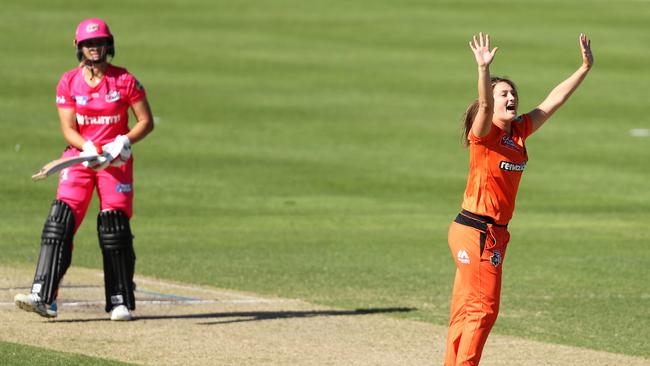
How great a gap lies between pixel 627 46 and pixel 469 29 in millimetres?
3630

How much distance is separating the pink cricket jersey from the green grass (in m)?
1.95

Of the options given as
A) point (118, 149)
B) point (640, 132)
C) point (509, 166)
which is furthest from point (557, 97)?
point (640, 132)

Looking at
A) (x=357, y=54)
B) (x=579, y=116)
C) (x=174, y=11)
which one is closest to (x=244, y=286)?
(x=579, y=116)

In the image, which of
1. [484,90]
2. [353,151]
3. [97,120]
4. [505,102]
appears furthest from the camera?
[353,151]

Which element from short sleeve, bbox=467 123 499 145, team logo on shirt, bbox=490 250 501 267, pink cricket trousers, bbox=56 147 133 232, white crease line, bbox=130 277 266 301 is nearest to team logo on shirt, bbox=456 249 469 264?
team logo on shirt, bbox=490 250 501 267

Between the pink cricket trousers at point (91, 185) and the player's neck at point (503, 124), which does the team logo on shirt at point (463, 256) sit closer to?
the player's neck at point (503, 124)

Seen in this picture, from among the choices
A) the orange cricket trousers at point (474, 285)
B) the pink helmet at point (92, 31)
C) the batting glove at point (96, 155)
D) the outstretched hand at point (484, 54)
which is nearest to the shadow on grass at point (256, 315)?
the batting glove at point (96, 155)

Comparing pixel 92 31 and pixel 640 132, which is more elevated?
pixel 92 31

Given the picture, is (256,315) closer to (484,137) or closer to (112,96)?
(112,96)

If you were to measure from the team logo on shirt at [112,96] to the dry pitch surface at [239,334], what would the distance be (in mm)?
1687

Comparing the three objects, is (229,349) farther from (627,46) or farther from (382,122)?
(627,46)

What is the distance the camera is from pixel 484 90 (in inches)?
292

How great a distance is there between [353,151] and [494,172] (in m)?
12.7

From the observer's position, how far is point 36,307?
33.5ft
